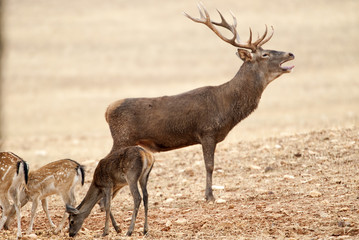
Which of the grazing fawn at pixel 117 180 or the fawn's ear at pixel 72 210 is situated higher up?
the grazing fawn at pixel 117 180

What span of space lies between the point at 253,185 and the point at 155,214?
2.25 meters

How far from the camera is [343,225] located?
834 cm

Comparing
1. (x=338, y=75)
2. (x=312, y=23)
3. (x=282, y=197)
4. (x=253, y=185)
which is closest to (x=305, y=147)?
(x=253, y=185)

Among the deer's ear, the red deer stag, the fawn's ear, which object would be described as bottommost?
the fawn's ear

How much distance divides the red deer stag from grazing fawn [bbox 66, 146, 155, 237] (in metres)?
1.87

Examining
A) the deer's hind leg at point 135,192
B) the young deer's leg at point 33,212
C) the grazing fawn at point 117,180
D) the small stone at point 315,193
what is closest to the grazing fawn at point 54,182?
the young deer's leg at point 33,212

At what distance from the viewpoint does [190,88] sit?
32.0 metres

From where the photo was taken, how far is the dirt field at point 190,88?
31.0 feet

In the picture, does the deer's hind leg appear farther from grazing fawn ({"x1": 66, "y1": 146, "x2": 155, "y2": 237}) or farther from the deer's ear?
the deer's ear

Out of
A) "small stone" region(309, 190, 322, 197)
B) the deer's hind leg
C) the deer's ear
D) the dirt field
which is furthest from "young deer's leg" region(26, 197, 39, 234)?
the deer's ear

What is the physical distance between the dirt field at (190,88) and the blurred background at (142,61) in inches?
4.3

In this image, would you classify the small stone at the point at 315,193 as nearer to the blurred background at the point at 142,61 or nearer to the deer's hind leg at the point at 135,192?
the deer's hind leg at the point at 135,192

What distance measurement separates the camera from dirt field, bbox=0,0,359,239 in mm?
9445

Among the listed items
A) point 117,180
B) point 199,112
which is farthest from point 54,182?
point 199,112
